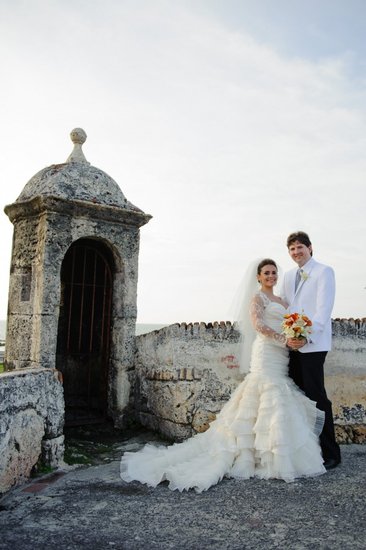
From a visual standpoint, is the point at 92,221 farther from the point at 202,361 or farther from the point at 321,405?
the point at 321,405

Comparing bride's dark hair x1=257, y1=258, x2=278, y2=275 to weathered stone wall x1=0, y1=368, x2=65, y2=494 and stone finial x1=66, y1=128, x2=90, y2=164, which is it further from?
stone finial x1=66, y1=128, x2=90, y2=164

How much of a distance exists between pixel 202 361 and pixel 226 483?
1661 millimetres

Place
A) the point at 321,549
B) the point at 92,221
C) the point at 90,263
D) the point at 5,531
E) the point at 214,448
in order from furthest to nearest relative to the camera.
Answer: the point at 90,263 → the point at 92,221 → the point at 214,448 → the point at 5,531 → the point at 321,549

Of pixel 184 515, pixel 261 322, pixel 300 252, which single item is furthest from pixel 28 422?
pixel 300 252

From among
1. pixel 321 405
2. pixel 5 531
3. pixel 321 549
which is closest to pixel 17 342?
pixel 5 531

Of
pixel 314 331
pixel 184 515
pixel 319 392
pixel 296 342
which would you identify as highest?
pixel 314 331

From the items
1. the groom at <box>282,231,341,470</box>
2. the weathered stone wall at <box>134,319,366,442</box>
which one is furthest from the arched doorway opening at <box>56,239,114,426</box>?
the groom at <box>282,231,341,470</box>

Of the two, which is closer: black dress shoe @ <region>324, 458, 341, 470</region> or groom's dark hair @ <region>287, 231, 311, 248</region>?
black dress shoe @ <region>324, 458, 341, 470</region>

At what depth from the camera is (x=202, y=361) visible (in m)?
5.32

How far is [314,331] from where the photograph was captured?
169 inches

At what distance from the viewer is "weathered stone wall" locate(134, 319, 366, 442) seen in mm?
5180

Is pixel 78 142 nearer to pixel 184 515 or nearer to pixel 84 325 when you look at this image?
pixel 84 325

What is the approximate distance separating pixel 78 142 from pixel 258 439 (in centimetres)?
449

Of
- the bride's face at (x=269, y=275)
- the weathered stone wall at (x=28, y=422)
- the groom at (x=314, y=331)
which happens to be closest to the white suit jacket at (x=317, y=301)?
the groom at (x=314, y=331)
